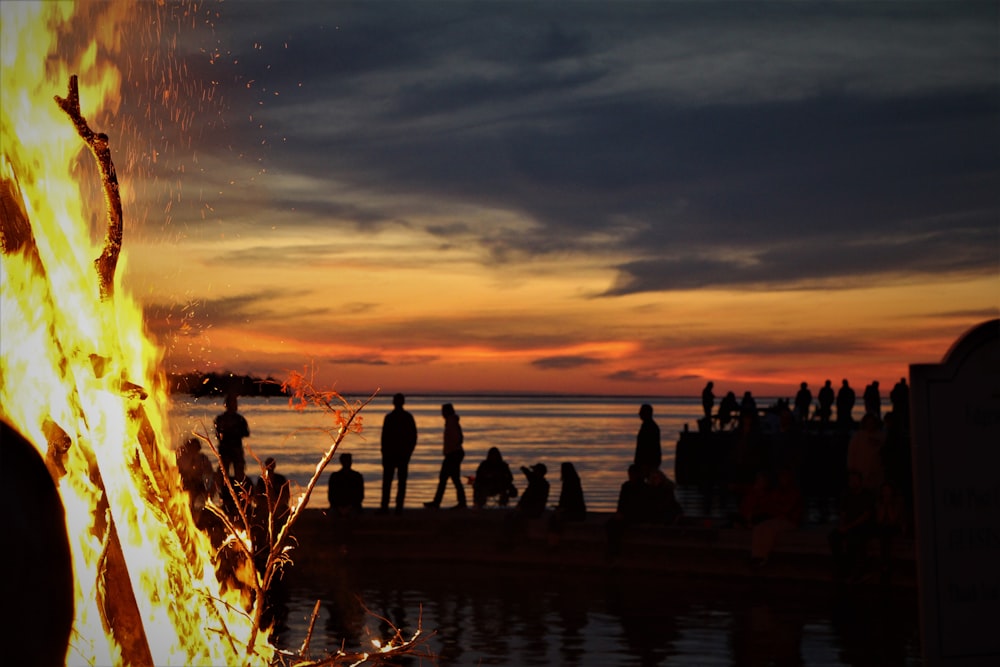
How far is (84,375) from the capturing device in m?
4.82

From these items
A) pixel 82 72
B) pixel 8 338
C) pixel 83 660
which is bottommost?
pixel 83 660

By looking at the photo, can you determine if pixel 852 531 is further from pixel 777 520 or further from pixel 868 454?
pixel 868 454

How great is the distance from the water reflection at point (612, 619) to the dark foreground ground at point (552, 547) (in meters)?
0.29

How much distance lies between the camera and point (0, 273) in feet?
15.0

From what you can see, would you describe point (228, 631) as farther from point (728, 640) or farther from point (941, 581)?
point (728, 640)

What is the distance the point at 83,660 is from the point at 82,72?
2426 millimetres

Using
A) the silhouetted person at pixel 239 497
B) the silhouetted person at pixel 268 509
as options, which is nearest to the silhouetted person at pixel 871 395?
the silhouetted person at pixel 268 509

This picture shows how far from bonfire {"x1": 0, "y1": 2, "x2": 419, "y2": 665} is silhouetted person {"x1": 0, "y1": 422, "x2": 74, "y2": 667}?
31mm

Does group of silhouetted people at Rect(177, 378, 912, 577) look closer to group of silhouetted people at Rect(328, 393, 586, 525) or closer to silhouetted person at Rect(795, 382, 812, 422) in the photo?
group of silhouetted people at Rect(328, 393, 586, 525)

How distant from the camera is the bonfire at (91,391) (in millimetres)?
4586

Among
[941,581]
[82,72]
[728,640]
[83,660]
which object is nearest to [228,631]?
[83,660]

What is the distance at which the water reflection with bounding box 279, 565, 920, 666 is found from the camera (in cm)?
1148

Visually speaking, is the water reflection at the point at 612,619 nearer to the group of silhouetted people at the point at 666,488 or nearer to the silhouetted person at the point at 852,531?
the silhouetted person at the point at 852,531

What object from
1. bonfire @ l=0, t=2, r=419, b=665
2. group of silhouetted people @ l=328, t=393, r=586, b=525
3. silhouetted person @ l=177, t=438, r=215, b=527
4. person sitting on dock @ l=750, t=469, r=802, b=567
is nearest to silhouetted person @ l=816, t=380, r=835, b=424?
group of silhouetted people @ l=328, t=393, r=586, b=525
